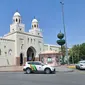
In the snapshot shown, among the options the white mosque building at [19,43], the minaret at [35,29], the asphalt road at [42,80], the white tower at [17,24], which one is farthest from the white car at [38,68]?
the minaret at [35,29]

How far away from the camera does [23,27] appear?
87.2m

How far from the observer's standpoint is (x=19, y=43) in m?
83.1

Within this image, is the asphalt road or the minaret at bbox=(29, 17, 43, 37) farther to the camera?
the minaret at bbox=(29, 17, 43, 37)

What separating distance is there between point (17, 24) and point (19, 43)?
6988 millimetres

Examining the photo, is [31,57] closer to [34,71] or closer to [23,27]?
[23,27]

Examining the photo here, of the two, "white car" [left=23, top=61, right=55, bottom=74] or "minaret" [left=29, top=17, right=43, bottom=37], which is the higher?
"minaret" [left=29, top=17, right=43, bottom=37]

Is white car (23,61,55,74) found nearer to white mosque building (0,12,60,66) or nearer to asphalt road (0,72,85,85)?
asphalt road (0,72,85,85)

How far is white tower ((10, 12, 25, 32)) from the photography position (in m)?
84.2

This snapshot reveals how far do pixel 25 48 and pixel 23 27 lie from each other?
8.03 m

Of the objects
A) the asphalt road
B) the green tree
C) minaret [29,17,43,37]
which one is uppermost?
minaret [29,17,43,37]

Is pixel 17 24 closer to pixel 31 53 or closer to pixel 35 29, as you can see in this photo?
pixel 35 29

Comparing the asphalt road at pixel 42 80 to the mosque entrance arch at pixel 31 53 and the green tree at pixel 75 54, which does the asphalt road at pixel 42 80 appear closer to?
the mosque entrance arch at pixel 31 53

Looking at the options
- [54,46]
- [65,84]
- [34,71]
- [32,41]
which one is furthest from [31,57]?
[65,84]

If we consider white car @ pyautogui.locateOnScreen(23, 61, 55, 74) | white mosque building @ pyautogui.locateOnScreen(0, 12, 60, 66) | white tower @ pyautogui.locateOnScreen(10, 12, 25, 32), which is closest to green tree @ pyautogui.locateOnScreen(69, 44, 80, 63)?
white mosque building @ pyautogui.locateOnScreen(0, 12, 60, 66)
